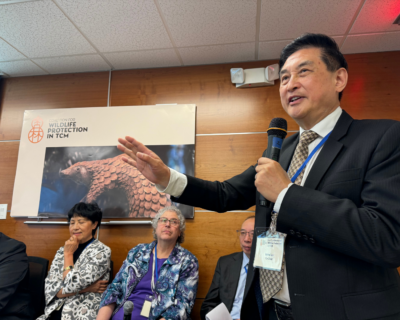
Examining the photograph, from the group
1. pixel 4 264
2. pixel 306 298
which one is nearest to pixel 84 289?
pixel 4 264

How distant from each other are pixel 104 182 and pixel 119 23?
68.2 inches

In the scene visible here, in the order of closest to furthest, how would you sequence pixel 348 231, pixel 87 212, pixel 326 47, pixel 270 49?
1. pixel 348 231
2. pixel 326 47
3. pixel 87 212
4. pixel 270 49

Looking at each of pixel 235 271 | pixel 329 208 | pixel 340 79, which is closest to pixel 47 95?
pixel 235 271

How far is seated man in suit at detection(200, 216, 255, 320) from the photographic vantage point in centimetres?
247

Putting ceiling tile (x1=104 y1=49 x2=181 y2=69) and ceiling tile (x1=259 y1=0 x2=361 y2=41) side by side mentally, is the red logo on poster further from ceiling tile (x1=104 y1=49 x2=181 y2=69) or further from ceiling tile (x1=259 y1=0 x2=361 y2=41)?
ceiling tile (x1=259 y1=0 x2=361 y2=41)

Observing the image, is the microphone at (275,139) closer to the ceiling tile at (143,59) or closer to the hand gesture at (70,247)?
the hand gesture at (70,247)

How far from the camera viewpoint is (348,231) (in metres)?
0.75

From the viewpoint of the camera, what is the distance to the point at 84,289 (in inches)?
100

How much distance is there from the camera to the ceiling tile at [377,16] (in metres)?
2.62

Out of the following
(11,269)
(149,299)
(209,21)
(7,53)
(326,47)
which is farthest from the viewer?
(7,53)

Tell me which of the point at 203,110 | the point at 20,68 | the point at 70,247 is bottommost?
the point at 70,247

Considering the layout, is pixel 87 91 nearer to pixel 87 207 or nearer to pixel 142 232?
pixel 87 207

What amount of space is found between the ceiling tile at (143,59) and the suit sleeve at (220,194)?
2.53 meters

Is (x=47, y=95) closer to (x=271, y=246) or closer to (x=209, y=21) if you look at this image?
(x=209, y=21)
